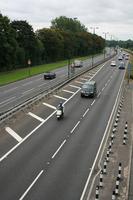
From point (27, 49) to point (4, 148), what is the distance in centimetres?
7066

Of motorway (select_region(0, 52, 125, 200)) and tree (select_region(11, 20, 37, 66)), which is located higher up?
tree (select_region(11, 20, 37, 66))

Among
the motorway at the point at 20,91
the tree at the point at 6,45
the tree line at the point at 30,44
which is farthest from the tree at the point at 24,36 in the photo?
the motorway at the point at 20,91

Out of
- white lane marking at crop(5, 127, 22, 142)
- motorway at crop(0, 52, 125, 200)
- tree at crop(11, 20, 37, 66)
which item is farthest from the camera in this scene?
tree at crop(11, 20, 37, 66)

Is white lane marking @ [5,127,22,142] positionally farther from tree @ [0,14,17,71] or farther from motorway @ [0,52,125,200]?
tree @ [0,14,17,71]

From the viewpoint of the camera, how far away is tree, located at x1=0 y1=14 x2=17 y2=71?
7450cm

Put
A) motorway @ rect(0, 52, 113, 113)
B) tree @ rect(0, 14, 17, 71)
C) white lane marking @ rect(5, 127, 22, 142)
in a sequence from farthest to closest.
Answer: tree @ rect(0, 14, 17, 71), motorway @ rect(0, 52, 113, 113), white lane marking @ rect(5, 127, 22, 142)

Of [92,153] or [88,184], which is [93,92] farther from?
[88,184]

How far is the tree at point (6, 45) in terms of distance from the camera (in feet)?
244

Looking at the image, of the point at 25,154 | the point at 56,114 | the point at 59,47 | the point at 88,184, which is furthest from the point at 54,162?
the point at 59,47

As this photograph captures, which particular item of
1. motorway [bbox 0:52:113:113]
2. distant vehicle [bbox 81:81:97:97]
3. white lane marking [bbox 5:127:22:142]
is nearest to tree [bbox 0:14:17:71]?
motorway [bbox 0:52:113:113]

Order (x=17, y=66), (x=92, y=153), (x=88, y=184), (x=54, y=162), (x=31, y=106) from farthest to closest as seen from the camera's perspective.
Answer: (x=17, y=66)
(x=31, y=106)
(x=92, y=153)
(x=54, y=162)
(x=88, y=184)

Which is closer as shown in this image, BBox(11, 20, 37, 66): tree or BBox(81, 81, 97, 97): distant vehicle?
BBox(81, 81, 97, 97): distant vehicle

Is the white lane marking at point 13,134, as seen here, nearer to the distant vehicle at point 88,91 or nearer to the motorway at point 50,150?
the motorway at point 50,150

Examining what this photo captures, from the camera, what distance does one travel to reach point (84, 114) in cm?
3659
